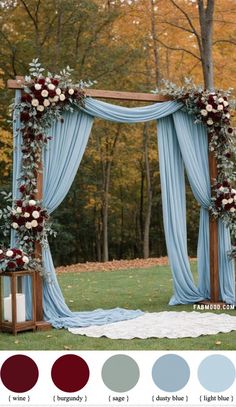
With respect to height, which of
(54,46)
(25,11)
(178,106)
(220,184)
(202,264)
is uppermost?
(25,11)

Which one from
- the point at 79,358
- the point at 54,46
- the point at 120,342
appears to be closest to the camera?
the point at 79,358

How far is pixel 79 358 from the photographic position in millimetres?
3205

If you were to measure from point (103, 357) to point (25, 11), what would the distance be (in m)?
10.9

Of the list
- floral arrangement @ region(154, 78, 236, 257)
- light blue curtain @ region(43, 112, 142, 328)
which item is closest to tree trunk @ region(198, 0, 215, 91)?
floral arrangement @ region(154, 78, 236, 257)

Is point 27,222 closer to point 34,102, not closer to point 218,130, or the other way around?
point 34,102

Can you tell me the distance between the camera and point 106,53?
1258 centimetres

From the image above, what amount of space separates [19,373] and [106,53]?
33.7 ft

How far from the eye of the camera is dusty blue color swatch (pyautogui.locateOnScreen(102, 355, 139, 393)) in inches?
120

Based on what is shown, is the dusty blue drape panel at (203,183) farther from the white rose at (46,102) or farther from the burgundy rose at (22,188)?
the burgundy rose at (22,188)

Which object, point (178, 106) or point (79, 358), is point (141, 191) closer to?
point (178, 106)

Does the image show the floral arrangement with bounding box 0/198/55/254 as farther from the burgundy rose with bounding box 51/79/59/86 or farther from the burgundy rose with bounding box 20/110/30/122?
the burgundy rose with bounding box 51/79/59/86

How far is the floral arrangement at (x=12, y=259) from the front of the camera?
5371mm

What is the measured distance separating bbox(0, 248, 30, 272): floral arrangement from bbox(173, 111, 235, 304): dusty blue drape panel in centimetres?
233

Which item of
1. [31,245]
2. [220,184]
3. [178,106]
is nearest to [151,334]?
[31,245]
